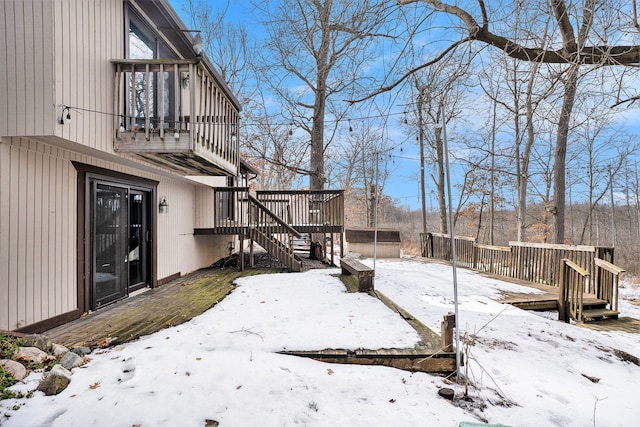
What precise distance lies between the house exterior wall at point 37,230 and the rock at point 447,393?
445 cm

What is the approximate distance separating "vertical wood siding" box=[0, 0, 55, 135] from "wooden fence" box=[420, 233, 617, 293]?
9.06m

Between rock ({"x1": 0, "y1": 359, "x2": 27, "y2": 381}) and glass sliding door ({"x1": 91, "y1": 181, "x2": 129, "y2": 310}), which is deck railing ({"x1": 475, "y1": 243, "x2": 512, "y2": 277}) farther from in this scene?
rock ({"x1": 0, "y1": 359, "x2": 27, "y2": 381})

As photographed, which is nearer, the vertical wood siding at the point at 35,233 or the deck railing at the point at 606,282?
the vertical wood siding at the point at 35,233

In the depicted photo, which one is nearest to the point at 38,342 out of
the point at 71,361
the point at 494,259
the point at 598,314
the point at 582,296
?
the point at 71,361

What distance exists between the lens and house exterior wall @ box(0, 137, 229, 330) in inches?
129

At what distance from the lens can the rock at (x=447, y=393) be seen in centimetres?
242

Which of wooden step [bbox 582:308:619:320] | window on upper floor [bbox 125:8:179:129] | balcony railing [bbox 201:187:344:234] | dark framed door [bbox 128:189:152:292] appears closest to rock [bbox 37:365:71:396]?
window on upper floor [bbox 125:8:179:129]

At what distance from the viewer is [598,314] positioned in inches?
215

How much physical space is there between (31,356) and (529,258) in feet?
34.3

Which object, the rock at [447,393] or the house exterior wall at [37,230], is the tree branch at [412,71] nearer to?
the rock at [447,393]

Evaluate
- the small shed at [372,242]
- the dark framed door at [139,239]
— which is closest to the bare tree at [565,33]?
the dark framed door at [139,239]

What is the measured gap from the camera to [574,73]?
3.37m

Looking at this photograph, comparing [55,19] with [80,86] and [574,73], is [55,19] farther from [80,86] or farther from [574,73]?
[574,73]

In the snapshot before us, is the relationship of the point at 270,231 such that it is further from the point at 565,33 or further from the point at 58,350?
the point at 565,33
